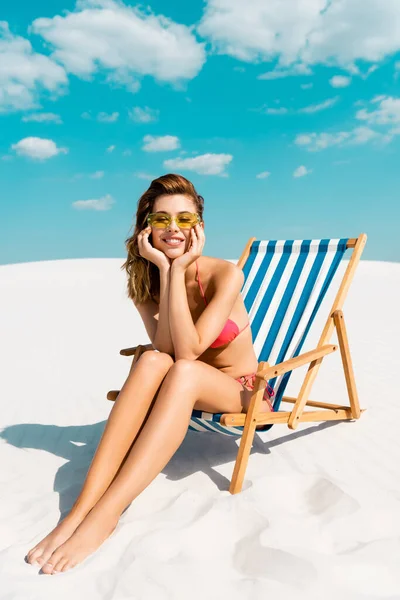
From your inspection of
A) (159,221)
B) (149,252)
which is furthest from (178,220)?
(149,252)

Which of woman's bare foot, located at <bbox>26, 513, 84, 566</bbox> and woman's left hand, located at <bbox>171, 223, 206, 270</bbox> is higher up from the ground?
woman's left hand, located at <bbox>171, 223, 206, 270</bbox>

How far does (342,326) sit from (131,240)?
4.67 feet

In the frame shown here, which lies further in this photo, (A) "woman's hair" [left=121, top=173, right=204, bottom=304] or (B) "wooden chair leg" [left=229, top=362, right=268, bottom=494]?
(A) "woman's hair" [left=121, top=173, right=204, bottom=304]

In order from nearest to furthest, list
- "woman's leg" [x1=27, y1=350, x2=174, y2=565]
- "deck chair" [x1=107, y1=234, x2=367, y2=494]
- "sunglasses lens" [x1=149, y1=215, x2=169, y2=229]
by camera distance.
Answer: "woman's leg" [x1=27, y1=350, x2=174, y2=565], "sunglasses lens" [x1=149, y1=215, x2=169, y2=229], "deck chair" [x1=107, y1=234, x2=367, y2=494]

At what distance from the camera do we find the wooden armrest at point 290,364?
294cm

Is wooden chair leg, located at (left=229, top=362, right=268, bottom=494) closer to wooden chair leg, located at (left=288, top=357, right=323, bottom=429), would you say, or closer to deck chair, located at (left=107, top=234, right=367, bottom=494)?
deck chair, located at (left=107, top=234, right=367, bottom=494)

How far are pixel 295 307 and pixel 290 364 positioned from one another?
0.91 m

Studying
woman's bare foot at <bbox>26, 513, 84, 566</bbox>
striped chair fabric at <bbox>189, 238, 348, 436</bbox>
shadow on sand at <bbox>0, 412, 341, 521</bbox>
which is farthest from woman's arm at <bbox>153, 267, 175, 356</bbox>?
woman's bare foot at <bbox>26, 513, 84, 566</bbox>

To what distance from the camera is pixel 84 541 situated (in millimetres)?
2398

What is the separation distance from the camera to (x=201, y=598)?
2119 mm

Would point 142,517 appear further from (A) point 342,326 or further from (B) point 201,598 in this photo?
(A) point 342,326

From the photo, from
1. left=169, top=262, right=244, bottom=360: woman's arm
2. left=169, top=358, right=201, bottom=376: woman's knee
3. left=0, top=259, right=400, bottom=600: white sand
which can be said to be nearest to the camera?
left=0, top=259, right=400, bottom=600: white sand

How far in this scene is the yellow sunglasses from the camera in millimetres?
3172

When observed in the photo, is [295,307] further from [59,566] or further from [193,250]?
[59,566]
